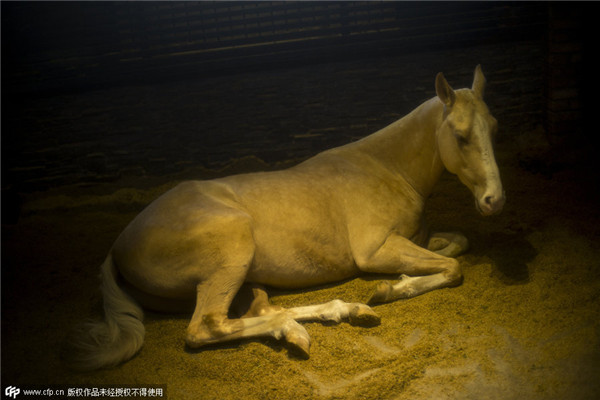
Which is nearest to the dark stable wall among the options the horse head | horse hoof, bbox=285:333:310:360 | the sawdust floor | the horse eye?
the sawdust floor

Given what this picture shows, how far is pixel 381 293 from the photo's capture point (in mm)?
2752

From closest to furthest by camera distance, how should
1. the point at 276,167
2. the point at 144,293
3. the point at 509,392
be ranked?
the point at 509,392
the point at 144,293
the point at 276,167

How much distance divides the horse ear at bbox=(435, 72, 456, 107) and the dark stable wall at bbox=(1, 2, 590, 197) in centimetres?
200

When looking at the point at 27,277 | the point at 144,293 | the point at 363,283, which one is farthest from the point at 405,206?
the point at 27,277

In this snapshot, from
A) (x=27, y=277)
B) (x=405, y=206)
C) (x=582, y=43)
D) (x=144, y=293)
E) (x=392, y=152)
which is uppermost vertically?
(x=582, y=43)

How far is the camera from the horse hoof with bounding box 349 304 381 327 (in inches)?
100

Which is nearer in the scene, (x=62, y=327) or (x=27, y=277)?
(x=62, y=327)

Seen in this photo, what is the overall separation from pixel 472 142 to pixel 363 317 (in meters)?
1.27

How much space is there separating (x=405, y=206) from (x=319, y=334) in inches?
46.0

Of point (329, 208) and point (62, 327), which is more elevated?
point (329, 208)

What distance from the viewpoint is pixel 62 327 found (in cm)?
286

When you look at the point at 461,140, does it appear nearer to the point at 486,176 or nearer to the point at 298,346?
the point at 486,176

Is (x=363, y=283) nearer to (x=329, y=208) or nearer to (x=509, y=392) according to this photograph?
(x=329, y=208)

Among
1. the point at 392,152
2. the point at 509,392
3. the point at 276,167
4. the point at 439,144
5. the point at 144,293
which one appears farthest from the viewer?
the point at 276,167
